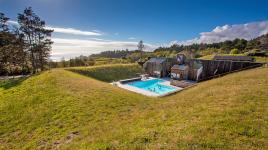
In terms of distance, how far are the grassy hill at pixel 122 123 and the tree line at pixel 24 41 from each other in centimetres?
1358

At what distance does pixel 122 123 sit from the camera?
541 centimetres

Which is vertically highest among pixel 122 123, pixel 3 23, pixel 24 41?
pixel 3 23

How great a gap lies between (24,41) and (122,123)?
2215cm

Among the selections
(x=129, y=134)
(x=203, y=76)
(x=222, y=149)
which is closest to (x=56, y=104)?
(x=129, y=134)

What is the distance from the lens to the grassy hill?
3.25 metres

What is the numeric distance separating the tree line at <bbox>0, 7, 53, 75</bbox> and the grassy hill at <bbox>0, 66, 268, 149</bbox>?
44.5 feet

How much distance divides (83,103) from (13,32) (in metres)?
20.4

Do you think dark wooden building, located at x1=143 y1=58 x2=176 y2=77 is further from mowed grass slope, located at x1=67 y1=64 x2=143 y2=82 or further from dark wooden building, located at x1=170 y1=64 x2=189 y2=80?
mowed grass slope, located at x1=67 y1=64 x2=143 y2=82

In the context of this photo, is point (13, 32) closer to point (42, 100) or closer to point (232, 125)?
point (42, 100)

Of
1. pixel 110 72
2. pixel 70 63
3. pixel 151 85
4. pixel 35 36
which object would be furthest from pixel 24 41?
pixel 151 85

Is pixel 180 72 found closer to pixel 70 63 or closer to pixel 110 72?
pixel 110 72

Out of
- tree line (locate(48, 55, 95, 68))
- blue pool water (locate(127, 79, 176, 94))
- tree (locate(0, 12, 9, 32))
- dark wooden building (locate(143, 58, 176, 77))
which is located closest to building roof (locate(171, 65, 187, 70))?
dark wooden building (locate(143, 58, 176, 77))

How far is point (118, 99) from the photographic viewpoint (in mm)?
8719

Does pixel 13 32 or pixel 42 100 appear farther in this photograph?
pixel 13 32
